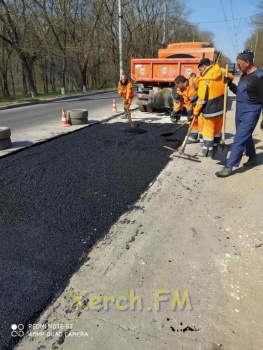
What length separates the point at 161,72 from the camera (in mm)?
9938

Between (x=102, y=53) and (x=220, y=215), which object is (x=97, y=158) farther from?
(x=102, y=53)

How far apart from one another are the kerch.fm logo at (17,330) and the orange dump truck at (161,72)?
8.78 meters

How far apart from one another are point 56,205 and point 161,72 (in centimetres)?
788

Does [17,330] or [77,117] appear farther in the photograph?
[77,117]

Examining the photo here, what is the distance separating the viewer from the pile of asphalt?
220 cm

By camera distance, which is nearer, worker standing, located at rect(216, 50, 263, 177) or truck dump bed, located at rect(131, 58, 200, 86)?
worker standing, located at rect(216, 50, 263, 177)

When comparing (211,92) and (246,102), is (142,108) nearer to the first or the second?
(211,92)

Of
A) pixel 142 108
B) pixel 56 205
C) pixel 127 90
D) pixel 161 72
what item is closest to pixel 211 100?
pixel 56 205

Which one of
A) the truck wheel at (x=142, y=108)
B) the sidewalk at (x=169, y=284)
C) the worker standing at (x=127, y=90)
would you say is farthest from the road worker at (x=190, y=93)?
the truck wheel at (x=142, y=108)

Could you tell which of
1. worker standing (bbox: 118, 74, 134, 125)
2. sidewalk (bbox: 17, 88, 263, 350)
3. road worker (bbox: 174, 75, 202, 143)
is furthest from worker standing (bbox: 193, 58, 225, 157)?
worker standing (bbox: 118, 74, 134, 125)

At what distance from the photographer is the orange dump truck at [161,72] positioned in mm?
9531

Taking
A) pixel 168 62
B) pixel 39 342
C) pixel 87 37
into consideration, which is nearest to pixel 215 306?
pixel 39 342

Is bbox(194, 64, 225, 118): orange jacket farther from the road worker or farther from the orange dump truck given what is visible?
the orange dump truck

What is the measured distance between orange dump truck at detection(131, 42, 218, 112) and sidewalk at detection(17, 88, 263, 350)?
22.7ft
